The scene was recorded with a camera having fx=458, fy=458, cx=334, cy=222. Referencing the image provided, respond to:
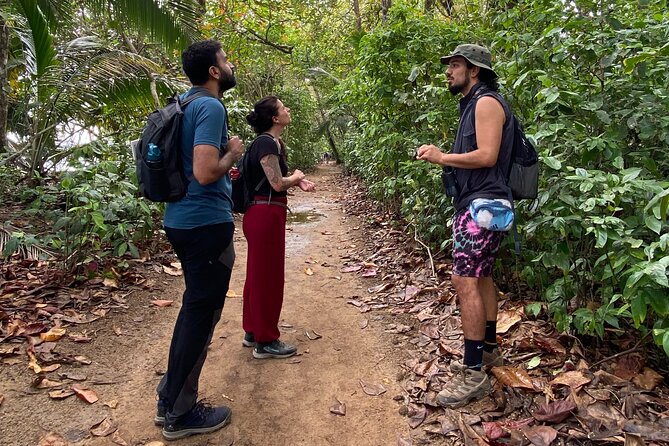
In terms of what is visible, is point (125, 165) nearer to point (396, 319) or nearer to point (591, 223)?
point (396, 319)

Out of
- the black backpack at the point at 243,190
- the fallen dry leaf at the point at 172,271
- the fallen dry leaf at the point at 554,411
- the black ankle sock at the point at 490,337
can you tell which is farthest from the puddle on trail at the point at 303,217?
the fallen dry leaf at the point at 554,411

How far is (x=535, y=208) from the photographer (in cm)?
288

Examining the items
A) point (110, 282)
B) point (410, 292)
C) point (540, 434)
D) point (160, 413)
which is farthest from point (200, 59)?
point (410, 292)

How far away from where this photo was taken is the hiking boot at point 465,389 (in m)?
2.70

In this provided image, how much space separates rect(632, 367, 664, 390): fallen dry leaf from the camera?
8.17 feet

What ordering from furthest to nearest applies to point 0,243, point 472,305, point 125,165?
1. point 125,165
2. point 0,243
3. point 472,305

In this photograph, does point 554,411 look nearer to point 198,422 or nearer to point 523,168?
point 523,168

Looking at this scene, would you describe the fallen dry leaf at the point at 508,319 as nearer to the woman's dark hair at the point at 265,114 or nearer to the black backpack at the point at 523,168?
the black backpack at the point at 523,168

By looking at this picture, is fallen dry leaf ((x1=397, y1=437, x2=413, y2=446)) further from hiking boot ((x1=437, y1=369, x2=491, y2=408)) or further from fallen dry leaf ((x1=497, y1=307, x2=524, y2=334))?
fallen dry leaf ((x1=497, y1=307, x2=524, y2=334))

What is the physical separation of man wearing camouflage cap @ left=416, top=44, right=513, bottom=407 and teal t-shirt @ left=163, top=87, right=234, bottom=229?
1199mm

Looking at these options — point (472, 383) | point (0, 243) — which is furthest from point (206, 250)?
point (0, 243)

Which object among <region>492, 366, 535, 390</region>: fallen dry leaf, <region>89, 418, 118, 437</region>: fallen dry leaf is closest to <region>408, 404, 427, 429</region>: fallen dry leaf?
<region>492, 366, 535, 390</region>: fallen dry leaf

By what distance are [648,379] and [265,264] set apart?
249cm

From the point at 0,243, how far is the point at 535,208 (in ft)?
14.5
